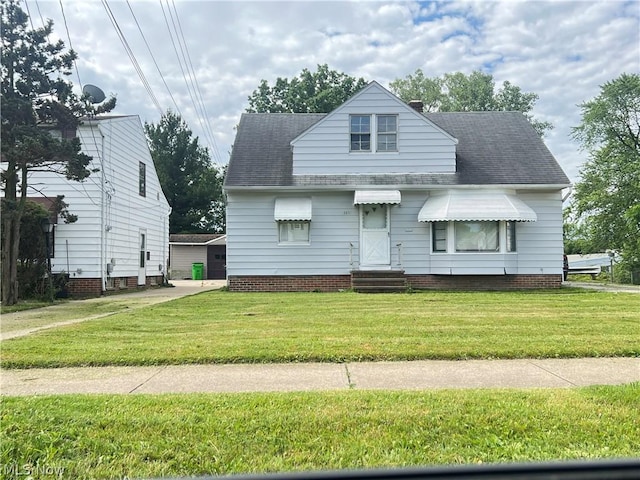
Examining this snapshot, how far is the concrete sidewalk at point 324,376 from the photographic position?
4500 millimetres

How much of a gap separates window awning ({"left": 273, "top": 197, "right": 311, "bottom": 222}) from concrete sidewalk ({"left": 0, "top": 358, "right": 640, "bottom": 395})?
9.91 metres

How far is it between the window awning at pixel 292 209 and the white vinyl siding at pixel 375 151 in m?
1.01

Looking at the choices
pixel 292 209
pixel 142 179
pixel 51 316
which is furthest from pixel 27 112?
pixel 142 179

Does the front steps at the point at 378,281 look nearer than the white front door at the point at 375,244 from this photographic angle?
Yes

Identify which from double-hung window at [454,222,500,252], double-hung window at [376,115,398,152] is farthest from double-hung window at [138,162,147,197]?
double-hung window at [454,222,500,252]

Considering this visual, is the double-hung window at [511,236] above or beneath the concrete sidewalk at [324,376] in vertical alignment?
above

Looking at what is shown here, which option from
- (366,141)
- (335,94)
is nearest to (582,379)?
(366,141)

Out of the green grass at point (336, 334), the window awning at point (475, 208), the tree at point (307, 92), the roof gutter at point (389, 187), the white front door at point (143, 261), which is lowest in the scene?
the green grass at point (336, 334)

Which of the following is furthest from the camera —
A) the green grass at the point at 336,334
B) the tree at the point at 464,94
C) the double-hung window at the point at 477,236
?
the tree at the point at 464,94

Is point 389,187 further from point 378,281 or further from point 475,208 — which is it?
point 378,281

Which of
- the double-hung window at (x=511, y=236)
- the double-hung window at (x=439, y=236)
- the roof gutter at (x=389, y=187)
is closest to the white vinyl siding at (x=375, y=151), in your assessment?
the roof gutter at (x=389, y=187)

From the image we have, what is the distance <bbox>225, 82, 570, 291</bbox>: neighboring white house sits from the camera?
15320 mm

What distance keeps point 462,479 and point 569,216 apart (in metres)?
31.9

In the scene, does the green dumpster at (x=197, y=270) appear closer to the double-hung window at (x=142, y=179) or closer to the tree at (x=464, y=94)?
the double-hung window at (x=142, y=179)
